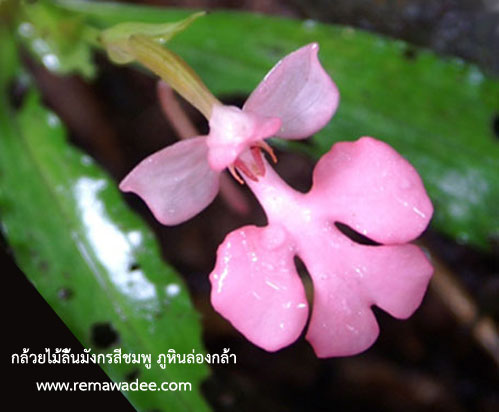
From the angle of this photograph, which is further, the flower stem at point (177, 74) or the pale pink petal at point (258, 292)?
the flower stem at point (177, 74)

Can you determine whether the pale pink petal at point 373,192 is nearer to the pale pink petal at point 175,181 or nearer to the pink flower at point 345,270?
the pink flower at point 345,270

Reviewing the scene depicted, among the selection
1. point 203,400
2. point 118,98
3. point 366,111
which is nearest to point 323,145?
point 366,111

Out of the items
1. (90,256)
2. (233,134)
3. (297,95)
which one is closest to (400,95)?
(297,95)

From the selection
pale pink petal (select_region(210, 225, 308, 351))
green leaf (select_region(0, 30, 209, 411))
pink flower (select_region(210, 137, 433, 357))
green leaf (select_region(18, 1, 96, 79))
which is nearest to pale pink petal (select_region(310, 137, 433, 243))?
pink flower (select_region(210, 137, 433, 357))

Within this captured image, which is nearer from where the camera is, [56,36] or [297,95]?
[297,95]

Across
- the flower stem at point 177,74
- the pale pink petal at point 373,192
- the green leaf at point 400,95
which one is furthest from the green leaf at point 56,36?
the pale pink petal at point 373,192

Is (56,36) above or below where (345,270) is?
above

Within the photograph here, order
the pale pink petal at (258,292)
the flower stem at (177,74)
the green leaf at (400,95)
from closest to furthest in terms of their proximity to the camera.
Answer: the pale pink petal at (258,292) < the flower stem at (177,74) < the green leaf at (400,95)

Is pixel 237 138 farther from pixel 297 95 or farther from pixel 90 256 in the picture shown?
pixel 90 256
